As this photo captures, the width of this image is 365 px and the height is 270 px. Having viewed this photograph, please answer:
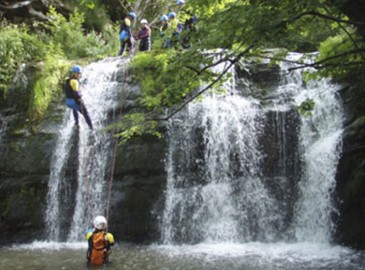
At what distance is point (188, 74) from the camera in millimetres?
4980

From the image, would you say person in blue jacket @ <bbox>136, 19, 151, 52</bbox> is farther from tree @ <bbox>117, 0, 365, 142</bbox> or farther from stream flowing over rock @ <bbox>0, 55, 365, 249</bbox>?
tree @ <bbox>117, 0, 365, 142</bbox>

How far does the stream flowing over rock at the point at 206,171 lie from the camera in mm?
Answer: 9359

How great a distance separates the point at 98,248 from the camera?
22.9 feet

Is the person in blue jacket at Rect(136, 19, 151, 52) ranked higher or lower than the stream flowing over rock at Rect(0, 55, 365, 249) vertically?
higher

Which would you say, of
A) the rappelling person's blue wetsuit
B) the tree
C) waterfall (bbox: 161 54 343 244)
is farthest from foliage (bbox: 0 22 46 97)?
the tree

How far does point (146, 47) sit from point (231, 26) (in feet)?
33.8

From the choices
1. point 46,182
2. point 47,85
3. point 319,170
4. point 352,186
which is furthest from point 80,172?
point 352,186

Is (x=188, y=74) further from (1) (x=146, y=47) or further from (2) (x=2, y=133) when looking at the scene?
(1) (x=146, y=47)

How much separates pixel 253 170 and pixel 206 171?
1131 millimetres

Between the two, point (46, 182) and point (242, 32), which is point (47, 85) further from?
point (242, 32)

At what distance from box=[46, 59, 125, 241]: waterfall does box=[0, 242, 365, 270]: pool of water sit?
0.99 m

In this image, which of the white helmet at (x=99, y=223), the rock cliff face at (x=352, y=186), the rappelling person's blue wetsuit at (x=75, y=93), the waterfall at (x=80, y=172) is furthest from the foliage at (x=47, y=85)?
the rock cliff face at (x=352, y=186)

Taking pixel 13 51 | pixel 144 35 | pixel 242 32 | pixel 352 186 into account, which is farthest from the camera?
pixel 144 35

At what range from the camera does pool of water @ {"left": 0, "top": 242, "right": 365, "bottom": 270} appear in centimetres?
707
